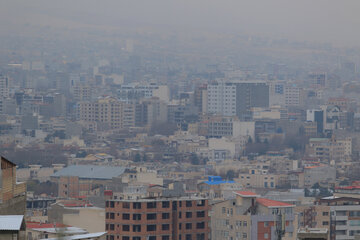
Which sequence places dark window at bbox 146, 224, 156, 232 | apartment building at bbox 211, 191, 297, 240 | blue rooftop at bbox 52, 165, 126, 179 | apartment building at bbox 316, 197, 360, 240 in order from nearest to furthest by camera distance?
dark window at bbox 146, 224, 156, 232, apartment building at bbox 316, 197, 360, 240, apartment building at bbox 211, 191, 297, 240, blue rooftop at bbox 52, 165, 126, 179

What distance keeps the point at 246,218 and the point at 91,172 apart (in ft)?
57.7

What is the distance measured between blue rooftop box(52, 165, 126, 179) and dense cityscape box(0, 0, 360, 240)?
0.07 m

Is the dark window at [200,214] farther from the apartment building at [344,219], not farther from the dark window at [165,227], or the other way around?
the apartment building at [344,219]

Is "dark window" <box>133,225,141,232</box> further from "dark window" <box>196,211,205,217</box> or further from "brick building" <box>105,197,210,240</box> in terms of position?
"dark window" <box>196,211,205,217</box>

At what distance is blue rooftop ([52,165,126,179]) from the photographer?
35406 millimetres

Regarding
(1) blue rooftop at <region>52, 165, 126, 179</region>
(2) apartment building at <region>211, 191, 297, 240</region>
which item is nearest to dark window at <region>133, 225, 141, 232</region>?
(2) apartment building at <region>211, 191, 297, 240</region>

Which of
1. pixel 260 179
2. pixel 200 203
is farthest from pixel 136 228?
pixel 260 179

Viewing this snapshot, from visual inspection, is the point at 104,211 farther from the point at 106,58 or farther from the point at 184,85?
the point at 106,58

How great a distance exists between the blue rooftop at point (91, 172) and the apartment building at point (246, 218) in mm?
14865

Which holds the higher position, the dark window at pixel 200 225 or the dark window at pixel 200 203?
the dark window at pixel 200 203

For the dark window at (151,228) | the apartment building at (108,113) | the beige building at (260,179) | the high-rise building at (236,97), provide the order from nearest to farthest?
the dark window at (151,228), the beige building at (260,179), the apartment building at (108,113), the high-rise building at (236,97)

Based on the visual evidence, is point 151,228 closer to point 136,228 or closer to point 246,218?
point 136,228

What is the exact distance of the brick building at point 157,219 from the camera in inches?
685

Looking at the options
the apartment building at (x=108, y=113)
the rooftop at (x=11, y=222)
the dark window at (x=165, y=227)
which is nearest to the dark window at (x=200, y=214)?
the dark window at (x=165, y=227)
